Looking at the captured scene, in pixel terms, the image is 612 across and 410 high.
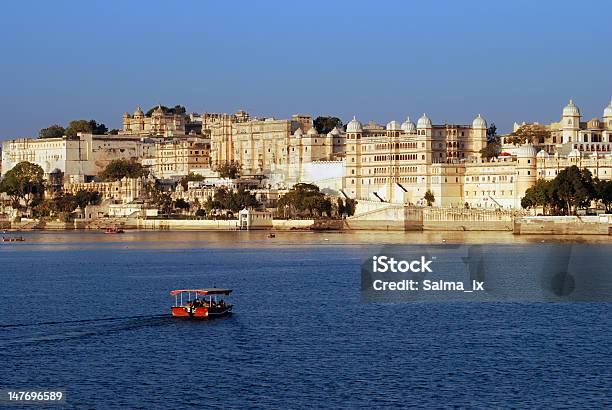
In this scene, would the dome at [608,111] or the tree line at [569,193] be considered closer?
the tree line at [569,193]

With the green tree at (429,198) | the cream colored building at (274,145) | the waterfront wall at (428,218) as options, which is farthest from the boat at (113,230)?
the green tree at (429,198)

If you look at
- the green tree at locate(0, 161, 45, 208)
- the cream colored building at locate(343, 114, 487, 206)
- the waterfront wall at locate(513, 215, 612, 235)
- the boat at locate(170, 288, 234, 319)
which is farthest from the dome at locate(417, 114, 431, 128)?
the boat at locate(170, 288, 234, 319)

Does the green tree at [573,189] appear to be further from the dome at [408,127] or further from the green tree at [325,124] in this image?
the green tree at [325,124]

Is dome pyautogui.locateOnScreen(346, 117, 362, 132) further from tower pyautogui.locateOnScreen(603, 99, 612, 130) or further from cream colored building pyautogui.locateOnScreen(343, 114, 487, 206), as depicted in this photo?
tower pyautogui.locateOnScreen(603, 99, 612, 130)

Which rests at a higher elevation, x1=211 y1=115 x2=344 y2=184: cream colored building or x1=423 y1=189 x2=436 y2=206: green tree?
x1=211 y1=115 x2=344 y2=184: cream colored building

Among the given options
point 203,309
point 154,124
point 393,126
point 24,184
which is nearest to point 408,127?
point 393,126

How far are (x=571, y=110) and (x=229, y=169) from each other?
3441 cm

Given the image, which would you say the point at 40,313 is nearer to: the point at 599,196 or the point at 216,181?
the point at 599,196

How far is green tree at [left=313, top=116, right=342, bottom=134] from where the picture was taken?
442 ft

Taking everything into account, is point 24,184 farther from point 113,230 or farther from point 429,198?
point 429,198

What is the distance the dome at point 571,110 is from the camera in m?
108

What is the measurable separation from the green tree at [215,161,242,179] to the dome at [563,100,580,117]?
32.0 m

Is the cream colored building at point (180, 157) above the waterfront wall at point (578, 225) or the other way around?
above

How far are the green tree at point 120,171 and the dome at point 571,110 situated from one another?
4570 cm
